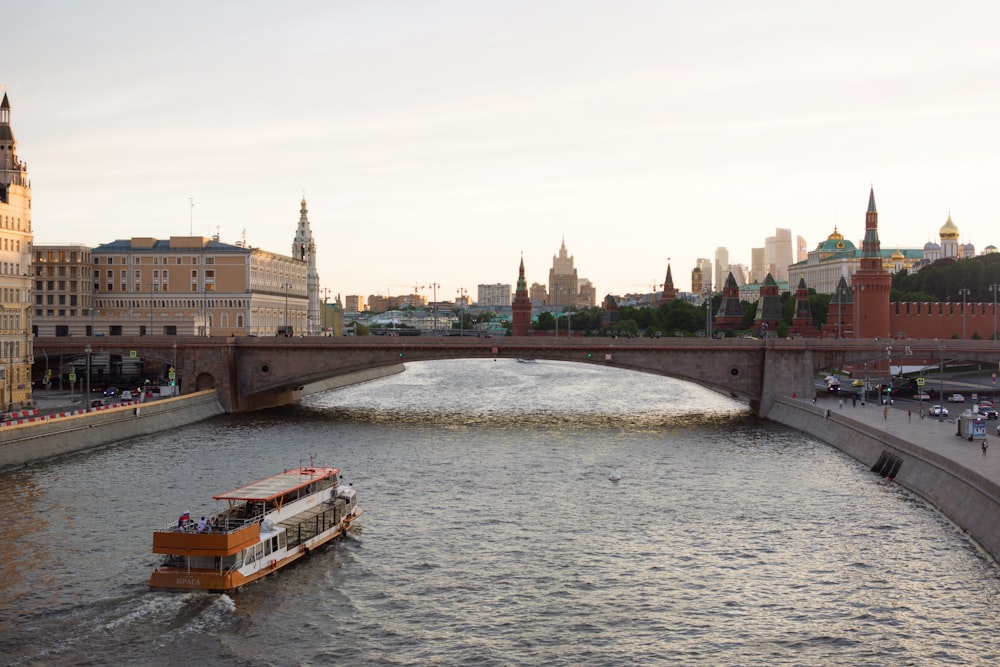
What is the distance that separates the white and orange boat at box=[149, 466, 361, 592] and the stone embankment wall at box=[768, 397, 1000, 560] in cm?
2994

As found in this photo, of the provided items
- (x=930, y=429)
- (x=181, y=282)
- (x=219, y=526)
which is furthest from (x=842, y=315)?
(x=219, y=526)

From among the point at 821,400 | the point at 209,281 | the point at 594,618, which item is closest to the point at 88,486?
the point at 594,618

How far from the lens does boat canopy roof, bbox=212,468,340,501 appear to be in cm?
4813

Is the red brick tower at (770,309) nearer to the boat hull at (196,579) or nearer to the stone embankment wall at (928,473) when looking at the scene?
the stone embankment wall at (928,473)

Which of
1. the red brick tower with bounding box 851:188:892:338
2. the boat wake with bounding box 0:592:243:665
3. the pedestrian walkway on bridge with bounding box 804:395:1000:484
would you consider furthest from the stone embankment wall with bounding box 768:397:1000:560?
the red brick tower with bounding box 851:188:892:338

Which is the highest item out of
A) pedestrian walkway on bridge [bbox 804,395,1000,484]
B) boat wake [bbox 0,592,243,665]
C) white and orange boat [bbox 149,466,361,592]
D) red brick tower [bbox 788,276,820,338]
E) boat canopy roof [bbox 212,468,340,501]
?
red brick tower [bbox 788,276,820,338]

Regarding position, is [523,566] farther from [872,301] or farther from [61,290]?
[61,290]

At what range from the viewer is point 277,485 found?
51469 mm

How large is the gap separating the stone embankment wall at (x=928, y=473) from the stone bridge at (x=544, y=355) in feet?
43.1

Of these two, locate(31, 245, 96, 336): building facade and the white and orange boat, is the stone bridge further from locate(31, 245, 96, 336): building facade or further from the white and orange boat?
the white and orange boat

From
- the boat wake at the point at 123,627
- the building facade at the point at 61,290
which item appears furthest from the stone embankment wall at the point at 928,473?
the building facade at the point at 61,290

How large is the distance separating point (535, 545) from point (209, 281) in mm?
113885

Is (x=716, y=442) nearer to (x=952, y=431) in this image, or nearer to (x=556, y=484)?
(x=952, y=431)

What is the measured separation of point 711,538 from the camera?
167ft
